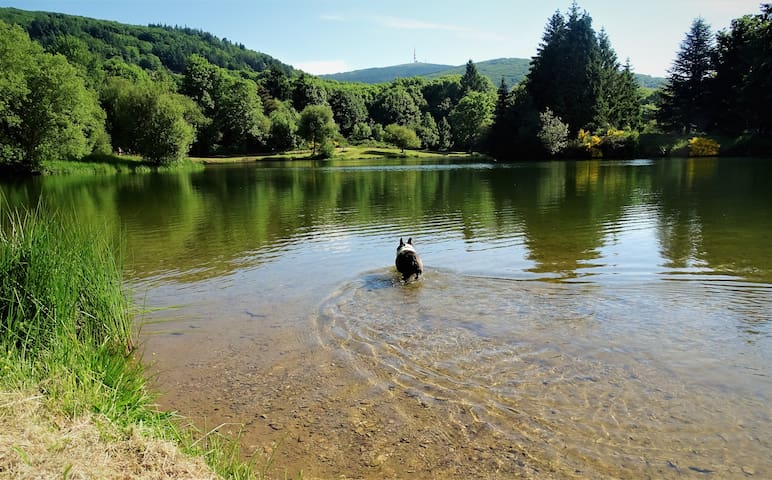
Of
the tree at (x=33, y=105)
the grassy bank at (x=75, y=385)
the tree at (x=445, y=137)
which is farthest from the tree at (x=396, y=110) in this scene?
the grassy bank at (x=75, y=385)

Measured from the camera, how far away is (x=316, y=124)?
11125 centimetres

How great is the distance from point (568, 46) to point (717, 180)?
62175mm

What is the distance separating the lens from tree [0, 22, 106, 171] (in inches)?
1959

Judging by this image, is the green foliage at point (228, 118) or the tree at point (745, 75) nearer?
the tree at point (745, 75)

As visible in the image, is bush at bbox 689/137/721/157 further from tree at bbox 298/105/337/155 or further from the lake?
tree at bbox 298/105/337/155

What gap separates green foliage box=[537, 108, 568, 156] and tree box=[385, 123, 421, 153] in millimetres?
50594

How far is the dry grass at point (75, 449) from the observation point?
10.6 ft

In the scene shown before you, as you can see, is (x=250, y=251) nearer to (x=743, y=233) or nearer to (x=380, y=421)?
(x=380, y=421)

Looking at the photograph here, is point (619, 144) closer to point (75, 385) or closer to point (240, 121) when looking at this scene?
point (240, 121)

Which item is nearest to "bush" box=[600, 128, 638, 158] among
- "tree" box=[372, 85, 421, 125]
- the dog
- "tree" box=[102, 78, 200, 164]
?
"tree" box=[102, 78, 200, 164]

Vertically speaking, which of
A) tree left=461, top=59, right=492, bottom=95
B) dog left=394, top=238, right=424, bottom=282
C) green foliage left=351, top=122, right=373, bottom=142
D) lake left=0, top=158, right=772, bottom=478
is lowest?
lake left=0, top=158, right=772, bottom=478

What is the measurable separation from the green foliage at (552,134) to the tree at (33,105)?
6471 cm

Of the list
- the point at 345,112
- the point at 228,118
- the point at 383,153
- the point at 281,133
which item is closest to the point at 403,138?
the point at 383,153

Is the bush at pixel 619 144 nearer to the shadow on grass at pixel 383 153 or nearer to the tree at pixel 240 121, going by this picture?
the shadow on grass at pixel 383 153
